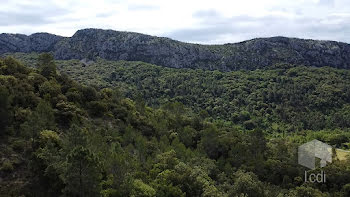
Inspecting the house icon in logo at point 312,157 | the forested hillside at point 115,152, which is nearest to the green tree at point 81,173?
the forested hillside at point 115,152

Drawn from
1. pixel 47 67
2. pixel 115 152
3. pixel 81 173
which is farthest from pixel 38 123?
pixel 47 67

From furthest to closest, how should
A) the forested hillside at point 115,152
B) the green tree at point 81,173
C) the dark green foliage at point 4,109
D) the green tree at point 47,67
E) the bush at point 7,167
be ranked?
the green tree at point 47,67 → the dark green foliage at point 4,109 → the bush at point 7,167 → the forested hillside at point 115,152 → the green tree at point 81,173

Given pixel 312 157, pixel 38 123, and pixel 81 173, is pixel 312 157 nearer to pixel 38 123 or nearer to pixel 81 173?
pixel 81 173

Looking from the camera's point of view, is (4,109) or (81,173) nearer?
(81,173)

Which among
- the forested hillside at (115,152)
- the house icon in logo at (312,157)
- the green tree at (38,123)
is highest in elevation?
the green tree at (38,123)

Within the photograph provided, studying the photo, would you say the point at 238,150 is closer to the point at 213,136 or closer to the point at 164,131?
the point at 213,136

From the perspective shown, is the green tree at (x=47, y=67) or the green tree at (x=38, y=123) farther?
→ the green tree at (x=47, y=67)

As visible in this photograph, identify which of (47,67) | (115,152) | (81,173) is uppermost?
(47,67)

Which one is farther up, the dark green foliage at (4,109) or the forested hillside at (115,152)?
the dark green foliage at (4,109)

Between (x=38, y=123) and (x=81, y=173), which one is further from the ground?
(x=38, y=123)

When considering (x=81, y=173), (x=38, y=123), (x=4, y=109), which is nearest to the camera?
(x=81, y=173)

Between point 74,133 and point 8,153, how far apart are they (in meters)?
11.8

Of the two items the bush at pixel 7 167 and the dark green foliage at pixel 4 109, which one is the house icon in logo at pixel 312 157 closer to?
the bush at pixel 7 167

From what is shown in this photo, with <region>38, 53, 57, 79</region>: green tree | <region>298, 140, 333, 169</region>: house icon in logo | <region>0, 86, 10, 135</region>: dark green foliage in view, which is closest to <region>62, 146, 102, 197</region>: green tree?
<region>0, 86, 10, 135</region>: dark green foliage
